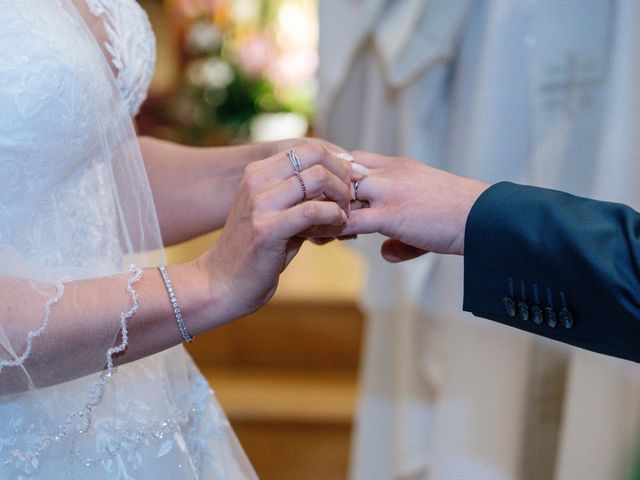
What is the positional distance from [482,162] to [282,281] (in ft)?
4.47

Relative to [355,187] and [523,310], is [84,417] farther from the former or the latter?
[523,310]

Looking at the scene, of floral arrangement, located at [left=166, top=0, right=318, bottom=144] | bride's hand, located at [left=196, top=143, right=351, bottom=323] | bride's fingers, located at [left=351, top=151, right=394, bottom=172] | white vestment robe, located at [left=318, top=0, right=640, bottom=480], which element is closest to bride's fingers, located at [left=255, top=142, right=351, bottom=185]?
bride's hand, located at [left=196, top=143, right=351, bottom=323]

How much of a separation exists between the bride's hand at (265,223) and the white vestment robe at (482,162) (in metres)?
0.68

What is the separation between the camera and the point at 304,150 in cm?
91

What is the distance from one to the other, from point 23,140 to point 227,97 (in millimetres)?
2360

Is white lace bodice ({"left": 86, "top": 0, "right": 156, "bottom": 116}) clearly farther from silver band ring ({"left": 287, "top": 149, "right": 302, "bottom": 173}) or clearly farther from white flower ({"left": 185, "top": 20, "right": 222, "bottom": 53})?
white flower ({"left": 185, "top": 20, "right": 222, "bottom": 53})

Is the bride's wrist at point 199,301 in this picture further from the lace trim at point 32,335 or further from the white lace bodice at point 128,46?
the white lace bodice at point 128,46

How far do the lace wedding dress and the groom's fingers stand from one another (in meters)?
0.29

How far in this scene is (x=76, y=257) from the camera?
974 millimetres

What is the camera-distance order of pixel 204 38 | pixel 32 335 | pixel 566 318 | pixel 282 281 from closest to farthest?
pixel 32 335 → pixel 566 318 → pixel 282 281 → pixel 204 38

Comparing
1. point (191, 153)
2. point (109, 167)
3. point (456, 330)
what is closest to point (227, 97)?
point (456, 330)

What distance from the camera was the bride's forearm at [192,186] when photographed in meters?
1.19

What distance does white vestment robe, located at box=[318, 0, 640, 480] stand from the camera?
1.44 meters

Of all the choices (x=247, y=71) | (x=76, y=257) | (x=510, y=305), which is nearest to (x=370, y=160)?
(x=510, y=305)
